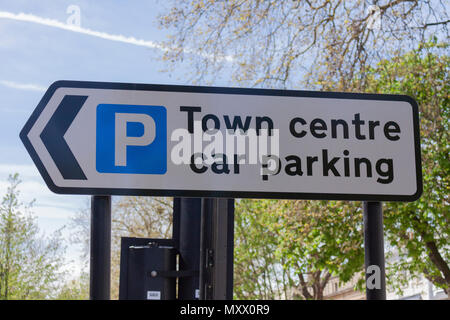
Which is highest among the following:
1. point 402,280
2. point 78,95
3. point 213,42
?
point 213,42

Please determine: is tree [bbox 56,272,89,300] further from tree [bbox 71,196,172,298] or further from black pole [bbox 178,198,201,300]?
black pole [bbox 178,198,201,300]

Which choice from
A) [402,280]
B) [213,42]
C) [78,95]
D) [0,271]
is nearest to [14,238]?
[0,271]

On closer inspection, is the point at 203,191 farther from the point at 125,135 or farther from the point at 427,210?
the point at 427,210

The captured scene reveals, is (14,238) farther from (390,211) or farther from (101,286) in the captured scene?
(101,286)

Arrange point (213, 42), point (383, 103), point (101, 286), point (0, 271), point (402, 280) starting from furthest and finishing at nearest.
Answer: point (0, 271), point (402, 280), point (213, 42), point (383, 103), point (101, 286)

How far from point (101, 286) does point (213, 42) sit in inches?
A: 323

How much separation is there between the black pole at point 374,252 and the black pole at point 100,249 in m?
0.99

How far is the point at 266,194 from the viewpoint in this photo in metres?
2.29

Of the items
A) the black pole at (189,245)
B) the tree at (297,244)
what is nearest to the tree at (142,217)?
the tree at (297,244)

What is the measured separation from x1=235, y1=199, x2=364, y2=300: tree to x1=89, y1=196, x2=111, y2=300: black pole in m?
11.0

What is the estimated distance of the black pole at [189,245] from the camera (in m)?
4.02

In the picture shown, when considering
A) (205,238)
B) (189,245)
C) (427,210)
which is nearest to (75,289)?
(427,210)

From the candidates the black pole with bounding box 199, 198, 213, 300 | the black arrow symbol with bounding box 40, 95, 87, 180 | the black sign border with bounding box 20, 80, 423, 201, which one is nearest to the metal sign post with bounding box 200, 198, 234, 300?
the black pole with bounding box 199, 198, 213, 300

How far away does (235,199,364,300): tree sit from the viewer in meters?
14.5
